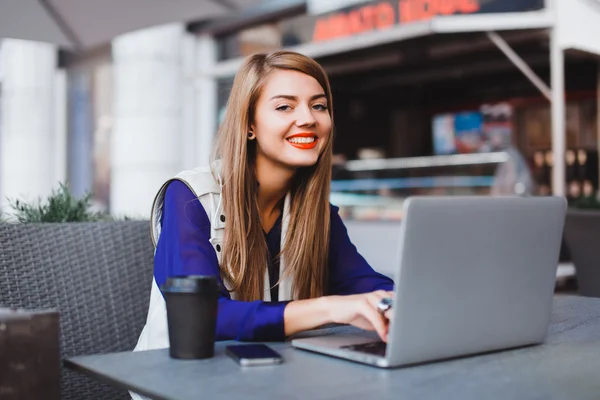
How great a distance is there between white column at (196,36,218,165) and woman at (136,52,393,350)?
21.5 feet

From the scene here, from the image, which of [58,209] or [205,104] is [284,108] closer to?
[58,209]

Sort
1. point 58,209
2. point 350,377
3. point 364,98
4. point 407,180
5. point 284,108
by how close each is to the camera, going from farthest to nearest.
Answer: point 364,98 < point 407,180 < point 58,209 < point 284,108 < point 350,377

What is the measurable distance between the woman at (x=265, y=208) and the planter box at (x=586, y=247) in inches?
54.2

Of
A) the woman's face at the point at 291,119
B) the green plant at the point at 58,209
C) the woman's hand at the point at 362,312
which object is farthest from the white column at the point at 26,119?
the woman's hand at the point at 362,312

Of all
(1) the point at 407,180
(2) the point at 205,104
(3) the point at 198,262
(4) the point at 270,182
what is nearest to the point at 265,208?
(4) the point at 270,182

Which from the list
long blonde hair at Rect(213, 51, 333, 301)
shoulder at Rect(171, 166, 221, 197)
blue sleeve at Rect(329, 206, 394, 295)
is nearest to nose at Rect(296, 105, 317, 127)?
long blonde hair at Rect(213, 51, 333, 301)

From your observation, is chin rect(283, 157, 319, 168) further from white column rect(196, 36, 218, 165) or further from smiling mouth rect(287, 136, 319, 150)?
white column rect(196, 36, 218, 165)

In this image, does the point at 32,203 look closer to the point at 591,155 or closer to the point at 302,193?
the point at 302,193

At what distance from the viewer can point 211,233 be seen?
1651 mm

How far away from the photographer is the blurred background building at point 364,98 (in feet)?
19.8

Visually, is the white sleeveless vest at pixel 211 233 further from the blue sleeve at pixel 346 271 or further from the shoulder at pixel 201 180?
the blue sleeve at pixel 346 271

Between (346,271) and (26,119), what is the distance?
886 centimetres

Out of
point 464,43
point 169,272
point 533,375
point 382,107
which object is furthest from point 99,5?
point 382,107

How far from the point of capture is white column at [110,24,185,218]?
7777 millimetres
